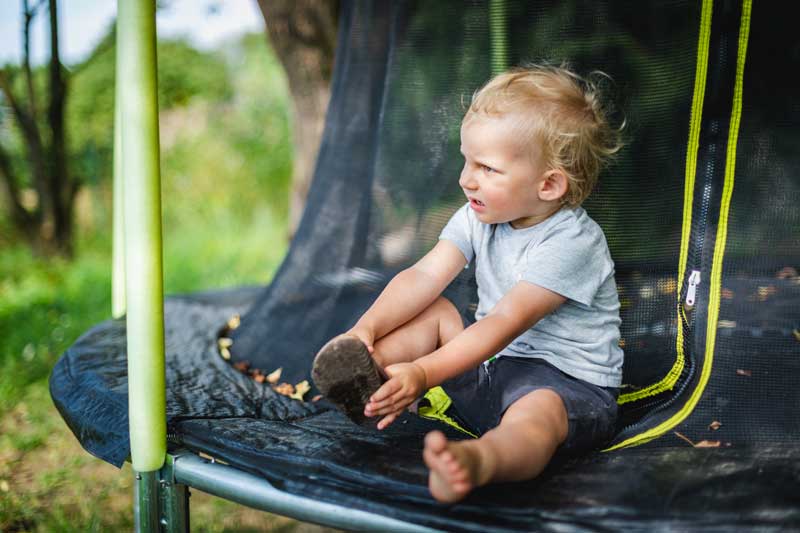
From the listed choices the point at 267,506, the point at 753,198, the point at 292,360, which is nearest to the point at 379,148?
the point at 292,360

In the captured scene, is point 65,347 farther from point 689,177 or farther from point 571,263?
point 689,177

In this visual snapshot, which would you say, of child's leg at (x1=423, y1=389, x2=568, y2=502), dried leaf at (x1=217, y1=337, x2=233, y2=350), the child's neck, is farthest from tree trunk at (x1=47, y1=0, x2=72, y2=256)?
child's leg at (x1=423, y1=389, x2=568, y2=502)

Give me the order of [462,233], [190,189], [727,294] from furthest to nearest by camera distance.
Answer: [190,189], [727,294], [462,233]

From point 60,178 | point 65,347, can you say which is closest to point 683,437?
point 65,347

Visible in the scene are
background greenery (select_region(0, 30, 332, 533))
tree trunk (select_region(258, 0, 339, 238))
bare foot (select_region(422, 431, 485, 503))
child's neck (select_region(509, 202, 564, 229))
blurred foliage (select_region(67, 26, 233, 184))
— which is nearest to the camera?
bare foot (select_region(422, 431, 485, 503))

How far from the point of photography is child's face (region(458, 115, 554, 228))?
3.93 feet

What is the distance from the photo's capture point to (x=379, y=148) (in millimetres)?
1796

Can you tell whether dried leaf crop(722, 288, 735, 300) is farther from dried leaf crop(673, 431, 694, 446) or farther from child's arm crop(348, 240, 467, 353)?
child's arm crop(348, 240, 467, 353)

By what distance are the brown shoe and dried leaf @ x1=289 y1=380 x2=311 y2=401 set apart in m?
0.49

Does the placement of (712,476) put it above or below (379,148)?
below

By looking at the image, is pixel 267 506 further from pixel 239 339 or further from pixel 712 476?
pixel 239 339

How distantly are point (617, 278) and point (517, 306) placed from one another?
1.69ft

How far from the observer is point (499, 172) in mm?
1210

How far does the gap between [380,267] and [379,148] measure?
Result: 11.5 inches
